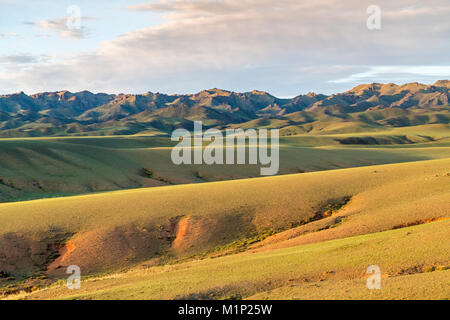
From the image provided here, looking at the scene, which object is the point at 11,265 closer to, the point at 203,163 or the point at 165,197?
the point at 165,197

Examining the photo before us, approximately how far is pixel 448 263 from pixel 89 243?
22365 mm

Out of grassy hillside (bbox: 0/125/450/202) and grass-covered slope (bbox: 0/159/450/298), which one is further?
grassy hillside (bbox: 0/125/450/202)

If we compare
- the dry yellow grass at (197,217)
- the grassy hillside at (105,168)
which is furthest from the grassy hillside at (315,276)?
the grassy hillside at (105,168)

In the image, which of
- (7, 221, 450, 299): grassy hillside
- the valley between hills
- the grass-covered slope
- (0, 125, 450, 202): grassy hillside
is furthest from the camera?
(0, 125, 450, 202): grassy hillside

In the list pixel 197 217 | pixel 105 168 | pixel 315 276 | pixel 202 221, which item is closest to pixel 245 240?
pixel 202 221

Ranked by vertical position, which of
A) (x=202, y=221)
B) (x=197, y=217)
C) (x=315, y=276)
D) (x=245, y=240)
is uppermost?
(x=315, y=276)

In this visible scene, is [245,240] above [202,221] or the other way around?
the other way around

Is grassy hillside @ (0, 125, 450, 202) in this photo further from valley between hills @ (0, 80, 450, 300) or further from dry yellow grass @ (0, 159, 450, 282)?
dry yellow grass @ (0, 159, 450, 282)

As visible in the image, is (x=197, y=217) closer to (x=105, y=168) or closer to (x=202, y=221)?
(x=202, y=221)

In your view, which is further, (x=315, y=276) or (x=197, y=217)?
(x=197, y=217)

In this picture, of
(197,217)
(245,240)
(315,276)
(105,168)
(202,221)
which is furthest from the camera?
(105,168)

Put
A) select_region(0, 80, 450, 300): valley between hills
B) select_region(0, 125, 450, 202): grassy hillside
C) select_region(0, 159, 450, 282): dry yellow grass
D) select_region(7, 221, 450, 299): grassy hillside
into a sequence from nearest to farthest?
select_region(7, 221, 450, 299): grassy hillside
select_region(0, 80, 450, 300): valley between hills
select_region(0, 159, 450, 282): dry yellow grass
select_region(0, 125, 450, 202): grassy hillside

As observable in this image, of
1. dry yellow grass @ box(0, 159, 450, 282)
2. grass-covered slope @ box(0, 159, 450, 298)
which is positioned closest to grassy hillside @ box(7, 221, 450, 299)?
grass-covered slope @ box(0, 159, 450, 298)

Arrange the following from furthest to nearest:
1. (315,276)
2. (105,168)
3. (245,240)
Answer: (105,168), (245,240), (315,276)
